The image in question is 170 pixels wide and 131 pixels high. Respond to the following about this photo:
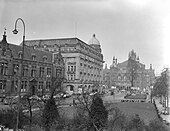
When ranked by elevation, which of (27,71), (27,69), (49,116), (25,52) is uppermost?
(25,52)

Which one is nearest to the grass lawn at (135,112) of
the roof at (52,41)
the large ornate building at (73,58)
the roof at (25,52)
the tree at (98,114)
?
the tree at (98,114)

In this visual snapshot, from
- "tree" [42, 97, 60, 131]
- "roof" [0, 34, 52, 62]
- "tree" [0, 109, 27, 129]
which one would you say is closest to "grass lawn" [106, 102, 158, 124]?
"tree" [42, 97, 60, 131]

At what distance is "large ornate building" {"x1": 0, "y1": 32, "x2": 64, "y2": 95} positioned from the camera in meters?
31.5

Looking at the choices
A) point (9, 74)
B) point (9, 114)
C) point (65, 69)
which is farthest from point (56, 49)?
point (9, 114)

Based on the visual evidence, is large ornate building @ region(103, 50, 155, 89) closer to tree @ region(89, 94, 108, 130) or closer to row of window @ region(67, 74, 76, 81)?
row of window @ region(67, 74, 76, 81)

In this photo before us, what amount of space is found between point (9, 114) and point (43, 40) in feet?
133

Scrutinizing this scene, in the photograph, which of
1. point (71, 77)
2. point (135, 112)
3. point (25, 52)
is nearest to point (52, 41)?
point (71, 77)

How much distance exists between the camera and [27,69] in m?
36.1

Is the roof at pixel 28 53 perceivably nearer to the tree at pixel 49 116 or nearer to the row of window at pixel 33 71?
the row of window at pixel 33 71

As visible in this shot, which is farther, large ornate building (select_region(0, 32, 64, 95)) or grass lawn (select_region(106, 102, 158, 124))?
large ornate building (select_region(0, 32, 64, 95))

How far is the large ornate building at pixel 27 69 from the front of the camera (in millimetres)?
31531

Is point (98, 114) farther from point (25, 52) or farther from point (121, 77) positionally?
point (121, 77)

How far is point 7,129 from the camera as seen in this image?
44.1ft

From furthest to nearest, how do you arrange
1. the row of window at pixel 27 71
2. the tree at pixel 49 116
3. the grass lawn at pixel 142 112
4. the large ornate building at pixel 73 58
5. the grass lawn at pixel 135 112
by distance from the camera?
1. the large ornate building at pixel 73 58
2. the row of window at pixel 27 71
3. the grass lawn at pixel 142 112
4. the grass lawn at pixel 135 112
5. the tree at pixel 49 116
